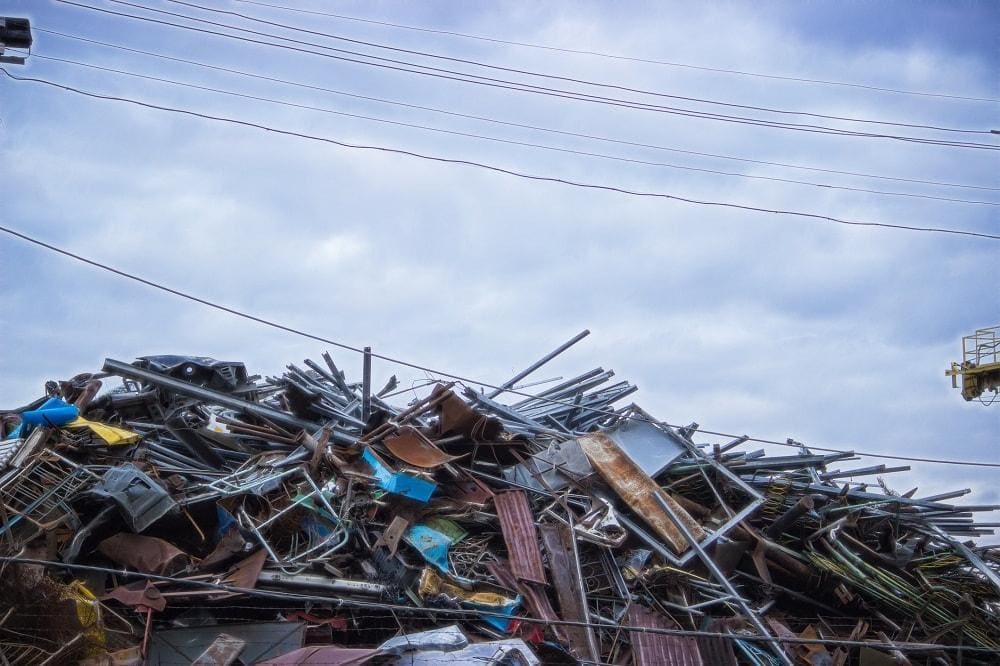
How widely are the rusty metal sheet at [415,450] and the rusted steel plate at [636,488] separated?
7.49 feet

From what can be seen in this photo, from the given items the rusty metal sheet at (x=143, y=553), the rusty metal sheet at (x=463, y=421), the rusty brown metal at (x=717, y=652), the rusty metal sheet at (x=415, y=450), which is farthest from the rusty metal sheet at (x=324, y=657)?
the rusty brown metal at (x=717, y=652)

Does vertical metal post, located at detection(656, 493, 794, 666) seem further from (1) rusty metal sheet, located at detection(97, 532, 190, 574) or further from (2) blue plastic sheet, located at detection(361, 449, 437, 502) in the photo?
(1) rusty metal sheet, located at detection(97, 532, 190, 574)

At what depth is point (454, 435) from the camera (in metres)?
11.9

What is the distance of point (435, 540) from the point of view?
10266mm

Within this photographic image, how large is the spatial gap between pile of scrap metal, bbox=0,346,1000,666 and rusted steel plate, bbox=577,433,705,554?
31mm

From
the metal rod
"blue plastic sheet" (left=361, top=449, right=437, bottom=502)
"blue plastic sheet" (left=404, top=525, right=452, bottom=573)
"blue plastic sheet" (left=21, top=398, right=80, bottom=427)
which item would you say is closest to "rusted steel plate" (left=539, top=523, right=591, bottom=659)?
"blue plastic sheet" (left=404, top=525, right=452, bottom=573)

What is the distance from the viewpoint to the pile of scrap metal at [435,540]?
882 cm

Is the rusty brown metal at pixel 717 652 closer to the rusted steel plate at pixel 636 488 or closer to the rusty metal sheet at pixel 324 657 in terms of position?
the rusted steel plate at pixel 636 488

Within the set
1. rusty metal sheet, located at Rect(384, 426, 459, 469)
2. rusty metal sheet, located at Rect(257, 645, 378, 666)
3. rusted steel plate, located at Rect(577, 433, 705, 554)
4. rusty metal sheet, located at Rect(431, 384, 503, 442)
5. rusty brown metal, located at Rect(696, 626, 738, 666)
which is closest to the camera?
rusty metal sheet, located at Rect(257, 645, 378, 666)

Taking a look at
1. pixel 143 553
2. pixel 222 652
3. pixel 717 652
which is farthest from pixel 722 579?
pixel 143 553

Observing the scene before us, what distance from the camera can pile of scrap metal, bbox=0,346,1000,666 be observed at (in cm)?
882

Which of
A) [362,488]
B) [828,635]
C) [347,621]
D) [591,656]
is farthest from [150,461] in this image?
[828,635]

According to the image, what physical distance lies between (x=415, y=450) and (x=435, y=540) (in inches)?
53.9

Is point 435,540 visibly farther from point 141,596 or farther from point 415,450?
point 141,596
